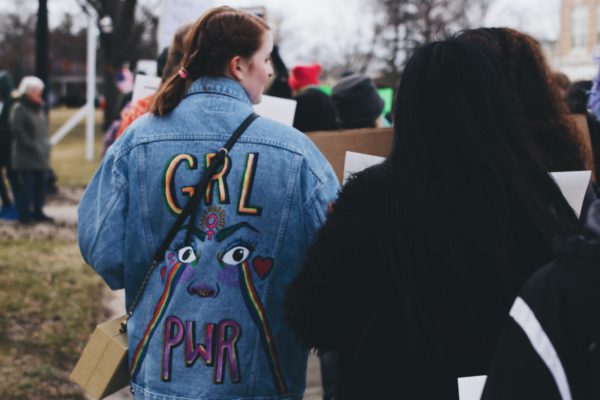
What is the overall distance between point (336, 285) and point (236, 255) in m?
0.53

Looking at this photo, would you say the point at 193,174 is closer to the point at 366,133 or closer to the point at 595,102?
the point at 366,133

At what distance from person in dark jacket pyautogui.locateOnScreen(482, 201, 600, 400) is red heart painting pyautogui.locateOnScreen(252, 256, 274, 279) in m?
1.24

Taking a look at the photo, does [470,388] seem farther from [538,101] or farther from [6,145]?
[6,145]

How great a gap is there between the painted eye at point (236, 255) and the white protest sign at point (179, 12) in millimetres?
2621

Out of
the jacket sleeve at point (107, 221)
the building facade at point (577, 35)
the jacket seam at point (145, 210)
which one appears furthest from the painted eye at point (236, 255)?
the building facade at point (577, 35)

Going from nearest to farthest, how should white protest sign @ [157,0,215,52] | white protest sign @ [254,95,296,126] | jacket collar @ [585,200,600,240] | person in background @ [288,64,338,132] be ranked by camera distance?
1. jacket collar @ [585,200,600,240]
2. white protest sign @ [254,95,296,126]
3. person in background @ [288,64,338,132]
4. white protest sign @ [157,0,215,52]

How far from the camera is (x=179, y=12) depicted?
15.7 ft

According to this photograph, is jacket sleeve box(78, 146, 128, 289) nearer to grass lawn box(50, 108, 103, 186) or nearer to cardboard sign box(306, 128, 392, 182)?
cardboard sign box(306, 128, 392, 182)

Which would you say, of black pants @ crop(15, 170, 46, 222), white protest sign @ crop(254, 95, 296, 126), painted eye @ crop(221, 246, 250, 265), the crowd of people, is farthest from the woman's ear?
black pants @ crop(15, 170, 46, 222)

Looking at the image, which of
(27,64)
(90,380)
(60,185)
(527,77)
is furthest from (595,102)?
(27,64)

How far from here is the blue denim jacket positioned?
2324 millimetres

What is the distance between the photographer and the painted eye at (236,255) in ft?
7.65

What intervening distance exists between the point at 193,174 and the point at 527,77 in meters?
1.18

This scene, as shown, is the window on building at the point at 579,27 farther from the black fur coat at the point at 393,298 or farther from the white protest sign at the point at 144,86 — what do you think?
the black fur coat at the point at 393,298
